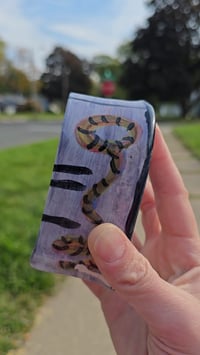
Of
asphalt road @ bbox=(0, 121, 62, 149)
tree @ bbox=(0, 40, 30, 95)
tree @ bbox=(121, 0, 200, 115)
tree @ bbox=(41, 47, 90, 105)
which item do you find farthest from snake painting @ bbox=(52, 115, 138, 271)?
tree @ bbox=(41, 47, 90, 105)

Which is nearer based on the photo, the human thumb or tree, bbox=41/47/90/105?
the human thumb

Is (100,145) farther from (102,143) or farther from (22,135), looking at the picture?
(22,135)

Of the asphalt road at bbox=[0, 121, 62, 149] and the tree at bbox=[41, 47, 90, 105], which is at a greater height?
the tree at bbox=[41, 47, 90, 105]

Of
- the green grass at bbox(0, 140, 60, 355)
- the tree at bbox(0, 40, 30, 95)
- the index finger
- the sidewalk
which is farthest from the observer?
the tree at bbox(0, 40, 30, 95)

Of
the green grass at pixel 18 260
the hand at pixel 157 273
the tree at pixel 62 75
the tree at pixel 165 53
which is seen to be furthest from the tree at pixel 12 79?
A: the hand at pixel 157 273

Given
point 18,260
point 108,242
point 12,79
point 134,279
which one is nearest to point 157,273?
point 134,279

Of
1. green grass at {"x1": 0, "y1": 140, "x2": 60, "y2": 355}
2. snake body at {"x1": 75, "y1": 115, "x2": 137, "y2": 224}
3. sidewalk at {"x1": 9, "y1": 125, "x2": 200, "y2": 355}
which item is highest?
snake body at {"x1": 75, "y1": 115, "x2": 137, "y2": 224}

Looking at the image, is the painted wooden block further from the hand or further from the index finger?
the index finger
